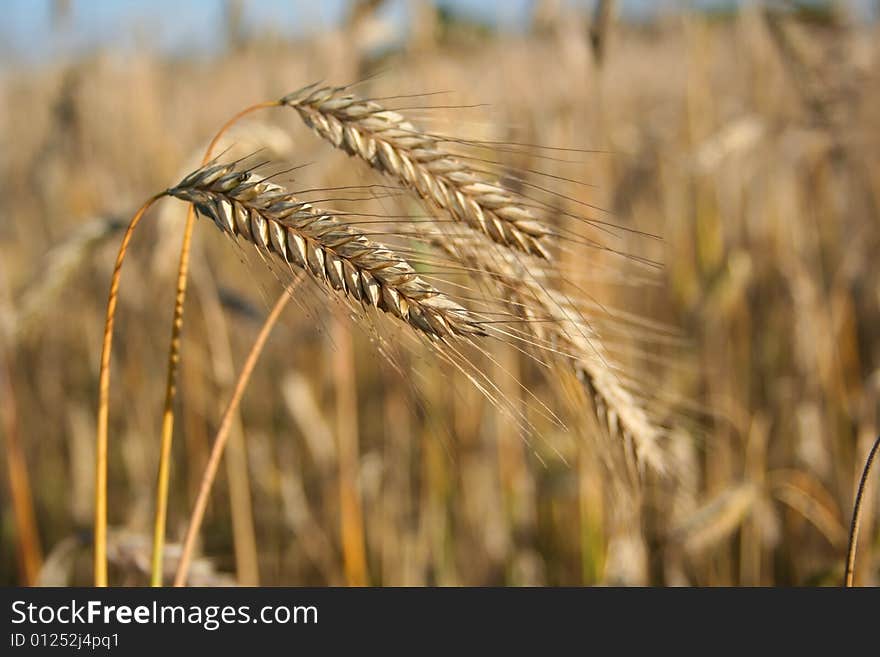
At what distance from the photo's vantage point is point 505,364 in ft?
7.50

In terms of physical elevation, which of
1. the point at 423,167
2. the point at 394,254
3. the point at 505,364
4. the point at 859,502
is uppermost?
the point at 505,364

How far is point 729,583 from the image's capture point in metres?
2.03

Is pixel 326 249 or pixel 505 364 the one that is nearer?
pixel 326 249

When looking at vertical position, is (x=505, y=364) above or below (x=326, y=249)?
above

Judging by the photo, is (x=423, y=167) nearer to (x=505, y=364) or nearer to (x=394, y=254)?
(x=394, y=254)

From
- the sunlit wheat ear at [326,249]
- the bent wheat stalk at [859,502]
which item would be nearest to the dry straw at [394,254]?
the sunlit wheat ear at [326,249]

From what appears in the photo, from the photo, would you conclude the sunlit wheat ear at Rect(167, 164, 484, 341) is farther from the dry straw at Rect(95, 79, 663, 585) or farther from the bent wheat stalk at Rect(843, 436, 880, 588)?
the bent wheat stalk at Rect(843, 436, 880, 588)

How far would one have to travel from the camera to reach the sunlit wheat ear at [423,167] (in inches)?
30.8

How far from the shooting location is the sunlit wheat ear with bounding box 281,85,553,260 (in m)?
0.78

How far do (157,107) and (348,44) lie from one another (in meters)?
1.34

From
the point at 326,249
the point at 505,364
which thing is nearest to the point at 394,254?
the point at 326,249

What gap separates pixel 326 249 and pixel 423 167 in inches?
6.1

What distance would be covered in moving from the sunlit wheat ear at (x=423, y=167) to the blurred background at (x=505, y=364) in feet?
1.80
